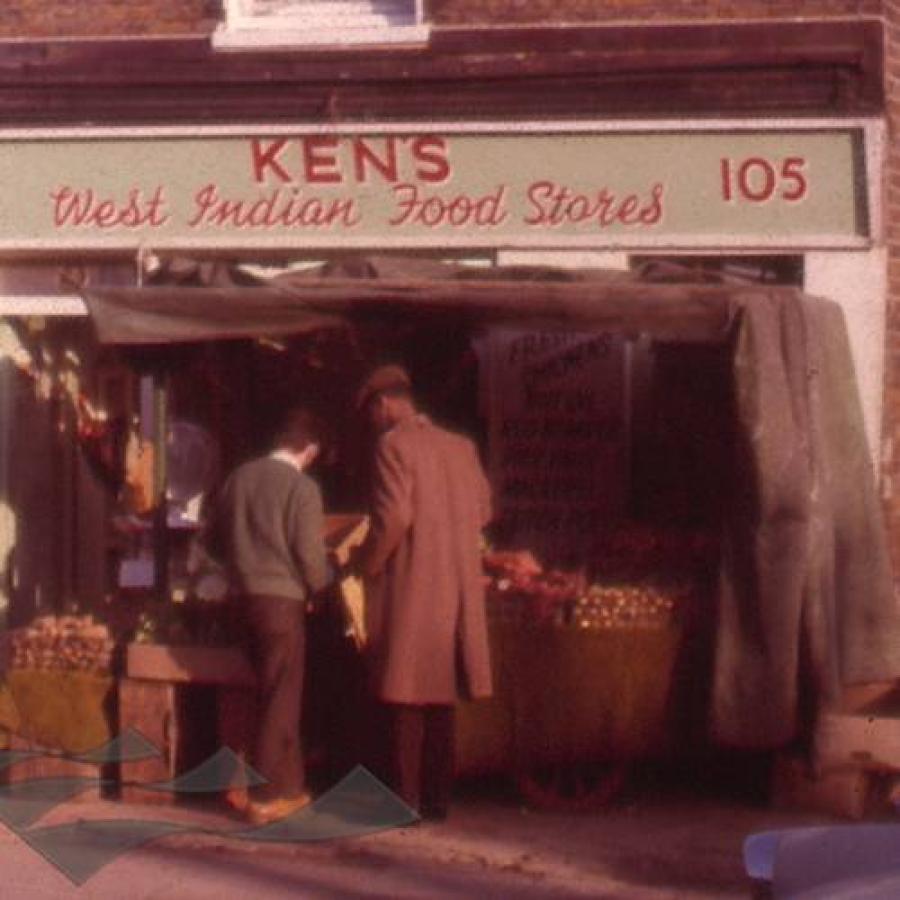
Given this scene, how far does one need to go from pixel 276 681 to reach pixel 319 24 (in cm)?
444

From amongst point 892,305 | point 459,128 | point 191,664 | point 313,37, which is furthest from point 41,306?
point 892,305

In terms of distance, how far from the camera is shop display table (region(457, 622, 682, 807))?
988 cm

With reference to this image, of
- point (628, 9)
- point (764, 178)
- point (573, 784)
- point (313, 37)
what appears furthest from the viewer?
point (313, 37)

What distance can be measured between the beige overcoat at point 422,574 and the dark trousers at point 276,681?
35 centimetres

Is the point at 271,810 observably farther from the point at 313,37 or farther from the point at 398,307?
the point at 313,37

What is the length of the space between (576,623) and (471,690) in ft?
2.42

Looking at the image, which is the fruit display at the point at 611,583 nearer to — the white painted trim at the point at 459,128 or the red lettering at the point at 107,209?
the white painted trim at the point at 459,128

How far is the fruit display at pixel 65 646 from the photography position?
10367 mm

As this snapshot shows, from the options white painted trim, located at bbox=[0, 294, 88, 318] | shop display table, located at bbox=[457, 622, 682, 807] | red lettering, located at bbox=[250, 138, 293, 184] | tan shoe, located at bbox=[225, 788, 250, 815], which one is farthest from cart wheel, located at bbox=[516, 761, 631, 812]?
white painted trim, located at bbox=[0, 294, 88, 318]

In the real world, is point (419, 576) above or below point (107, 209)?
below

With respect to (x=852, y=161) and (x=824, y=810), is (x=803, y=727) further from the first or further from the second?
(x=852, y=161)

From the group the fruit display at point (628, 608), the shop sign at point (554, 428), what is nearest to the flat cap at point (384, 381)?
the fruit display at point (628, 608)

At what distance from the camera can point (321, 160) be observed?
12.3 meters

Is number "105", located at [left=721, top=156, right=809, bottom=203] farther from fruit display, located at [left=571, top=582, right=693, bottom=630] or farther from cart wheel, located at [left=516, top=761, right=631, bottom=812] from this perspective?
cart wheel, located at [left=516, top=761, right=631, bottom=812]
